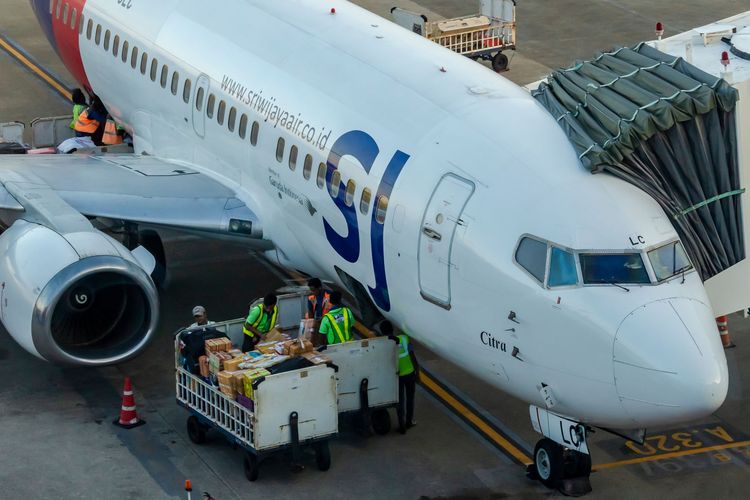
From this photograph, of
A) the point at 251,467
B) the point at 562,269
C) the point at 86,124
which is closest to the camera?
the point at 562,269

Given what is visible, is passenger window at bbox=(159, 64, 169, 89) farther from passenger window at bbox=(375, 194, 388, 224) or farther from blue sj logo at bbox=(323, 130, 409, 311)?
passenger window at bbox=(375, 194, 388, 224)

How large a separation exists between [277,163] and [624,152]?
22.2ft

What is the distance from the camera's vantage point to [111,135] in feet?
98.6

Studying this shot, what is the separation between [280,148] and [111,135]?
8.54 meters

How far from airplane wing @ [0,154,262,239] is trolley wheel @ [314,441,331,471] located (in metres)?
4.95

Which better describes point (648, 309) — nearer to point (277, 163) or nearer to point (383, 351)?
point (383, 351)

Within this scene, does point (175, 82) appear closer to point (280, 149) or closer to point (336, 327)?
point (280, 149)

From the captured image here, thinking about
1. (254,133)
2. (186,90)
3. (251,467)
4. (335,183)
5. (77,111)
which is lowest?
(251,467)

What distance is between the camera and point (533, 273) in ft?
56.6

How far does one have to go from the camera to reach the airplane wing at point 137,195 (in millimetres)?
23547

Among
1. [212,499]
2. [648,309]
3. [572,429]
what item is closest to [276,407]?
[212,499]

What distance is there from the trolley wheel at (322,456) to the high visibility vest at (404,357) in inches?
63.2

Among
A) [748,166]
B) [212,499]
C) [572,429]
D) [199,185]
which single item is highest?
[748,166]

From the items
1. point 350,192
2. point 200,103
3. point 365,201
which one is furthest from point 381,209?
point 200,103
